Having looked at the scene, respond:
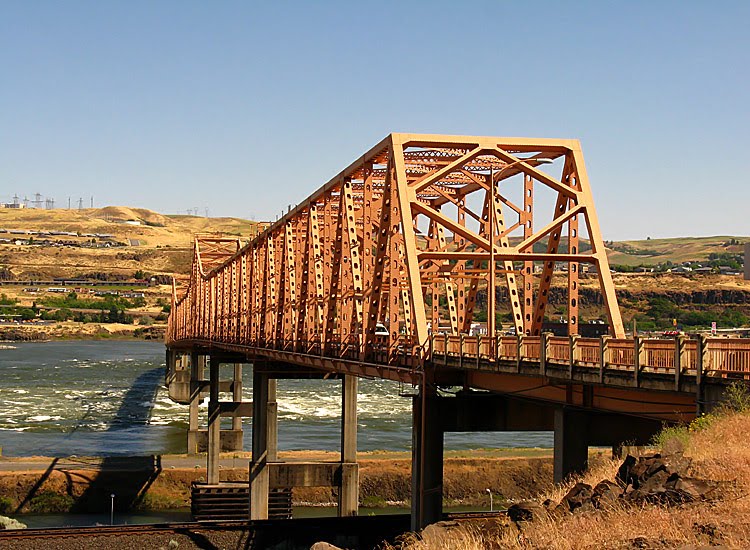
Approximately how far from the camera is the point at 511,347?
95.5 ft

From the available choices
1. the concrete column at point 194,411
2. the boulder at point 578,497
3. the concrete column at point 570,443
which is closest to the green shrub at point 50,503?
the concrete column at point 194,411

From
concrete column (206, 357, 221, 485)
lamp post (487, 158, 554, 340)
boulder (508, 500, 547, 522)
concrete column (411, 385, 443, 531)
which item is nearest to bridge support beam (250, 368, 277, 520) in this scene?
concrete column (206, 357, 221, 485)

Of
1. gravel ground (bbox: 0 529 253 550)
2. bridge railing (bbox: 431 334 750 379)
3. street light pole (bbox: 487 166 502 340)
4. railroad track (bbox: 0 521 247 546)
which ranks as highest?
street light pole (bbox: 487 166 502 340)

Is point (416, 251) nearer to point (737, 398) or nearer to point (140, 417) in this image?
point (737, 398)

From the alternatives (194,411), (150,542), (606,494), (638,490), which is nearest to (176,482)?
(194,411)

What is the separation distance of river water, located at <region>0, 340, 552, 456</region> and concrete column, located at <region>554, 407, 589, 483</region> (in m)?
42.7

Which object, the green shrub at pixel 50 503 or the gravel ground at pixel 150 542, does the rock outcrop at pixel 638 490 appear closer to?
the gravel ground at pixel 150 542

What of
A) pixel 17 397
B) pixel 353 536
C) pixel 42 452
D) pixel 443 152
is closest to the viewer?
pixel 443 152

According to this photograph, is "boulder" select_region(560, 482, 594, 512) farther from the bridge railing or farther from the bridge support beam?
the bridge support beam

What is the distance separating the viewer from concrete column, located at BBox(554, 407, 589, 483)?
27.2m

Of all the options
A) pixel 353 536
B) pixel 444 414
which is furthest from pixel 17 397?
pixel 444 414

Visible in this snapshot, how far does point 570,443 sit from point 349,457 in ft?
113

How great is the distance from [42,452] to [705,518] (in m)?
77.7

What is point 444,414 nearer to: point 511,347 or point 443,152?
point 511,347
